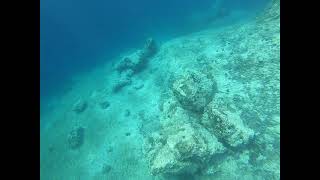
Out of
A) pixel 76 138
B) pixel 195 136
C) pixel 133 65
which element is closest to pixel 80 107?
pixel 76 138

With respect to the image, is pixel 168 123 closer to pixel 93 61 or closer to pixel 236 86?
pixel 236 86

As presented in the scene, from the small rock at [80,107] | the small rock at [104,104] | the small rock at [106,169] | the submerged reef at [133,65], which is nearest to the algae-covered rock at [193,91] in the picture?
the small rock at [106,169]

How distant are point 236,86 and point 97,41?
108ft

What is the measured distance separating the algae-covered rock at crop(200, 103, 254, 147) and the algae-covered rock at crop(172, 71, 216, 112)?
4.19 feet

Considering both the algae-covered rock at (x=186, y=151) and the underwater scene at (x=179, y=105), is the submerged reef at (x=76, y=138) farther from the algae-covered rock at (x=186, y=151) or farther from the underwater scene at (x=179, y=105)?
the algae-covered rock at (x=186, y=151)

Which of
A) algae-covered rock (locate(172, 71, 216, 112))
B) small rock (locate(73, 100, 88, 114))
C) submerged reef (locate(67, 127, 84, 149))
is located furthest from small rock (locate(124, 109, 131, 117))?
algae-covered rock (locate(172, 71, 216, 112))

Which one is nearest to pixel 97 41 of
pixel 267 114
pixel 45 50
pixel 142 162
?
pixel 45 50

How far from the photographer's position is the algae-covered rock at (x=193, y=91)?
15.0m

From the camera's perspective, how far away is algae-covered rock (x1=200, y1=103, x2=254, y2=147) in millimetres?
13000

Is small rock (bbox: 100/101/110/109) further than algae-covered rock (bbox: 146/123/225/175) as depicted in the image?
Yes

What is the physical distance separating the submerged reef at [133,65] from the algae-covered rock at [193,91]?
11.0 m

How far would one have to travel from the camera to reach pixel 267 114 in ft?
47.5

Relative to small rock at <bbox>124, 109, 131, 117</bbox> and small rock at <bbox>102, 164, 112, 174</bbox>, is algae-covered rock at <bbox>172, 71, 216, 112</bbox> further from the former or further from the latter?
small rock at <bbox>124, 109, 131, 117</bbox>
